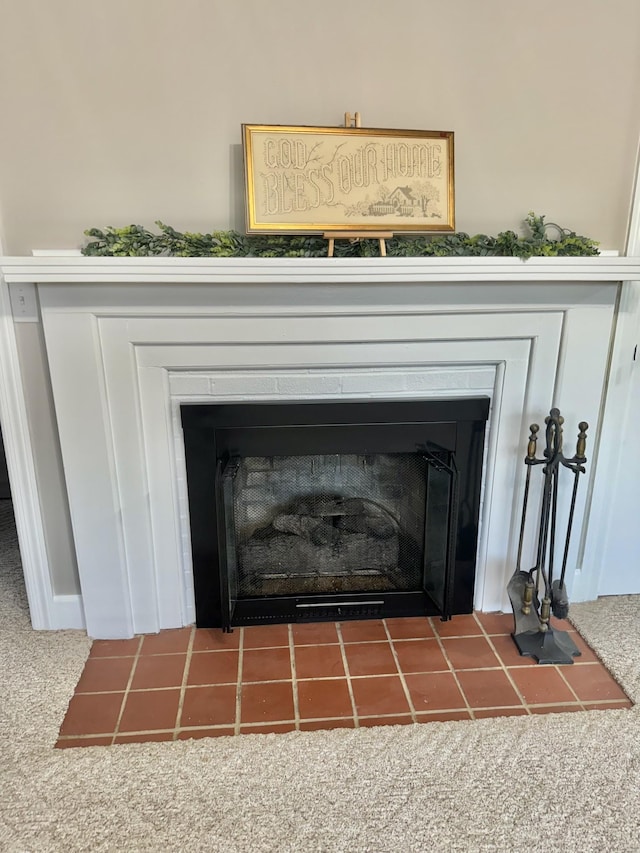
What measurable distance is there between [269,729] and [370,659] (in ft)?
1.31

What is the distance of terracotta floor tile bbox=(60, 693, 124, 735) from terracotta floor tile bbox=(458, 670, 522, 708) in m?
0.99

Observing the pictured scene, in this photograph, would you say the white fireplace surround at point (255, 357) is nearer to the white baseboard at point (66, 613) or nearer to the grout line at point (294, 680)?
the white baseboard at point (66, 613)

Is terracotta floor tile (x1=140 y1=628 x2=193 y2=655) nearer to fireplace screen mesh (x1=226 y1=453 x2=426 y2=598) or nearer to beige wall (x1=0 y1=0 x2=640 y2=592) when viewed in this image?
fireplace screen mesh (x1=226 y1=453 x2=426 y2=598)

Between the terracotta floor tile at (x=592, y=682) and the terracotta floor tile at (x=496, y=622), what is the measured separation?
230 millimetres

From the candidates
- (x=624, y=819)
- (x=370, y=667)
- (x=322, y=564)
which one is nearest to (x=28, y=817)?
(x=370, y=667)

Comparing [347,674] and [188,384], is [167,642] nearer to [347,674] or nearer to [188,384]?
[347,674]

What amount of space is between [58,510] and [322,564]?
35.2 inches

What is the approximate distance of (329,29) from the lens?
1544 mm

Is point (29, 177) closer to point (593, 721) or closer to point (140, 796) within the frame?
point (140, 796)

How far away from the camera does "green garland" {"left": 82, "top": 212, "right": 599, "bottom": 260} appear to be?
153cm

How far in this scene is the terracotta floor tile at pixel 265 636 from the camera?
6.09ft

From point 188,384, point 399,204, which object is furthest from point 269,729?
point 399,204

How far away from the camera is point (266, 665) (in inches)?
69.3

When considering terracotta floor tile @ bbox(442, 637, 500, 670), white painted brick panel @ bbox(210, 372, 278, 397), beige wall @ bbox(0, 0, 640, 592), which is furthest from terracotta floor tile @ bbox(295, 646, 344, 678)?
beige wall @ bbox(0, 0, 640, 592)
